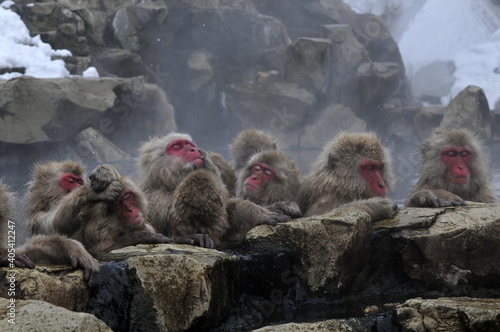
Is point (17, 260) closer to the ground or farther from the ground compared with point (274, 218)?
closer to the ground

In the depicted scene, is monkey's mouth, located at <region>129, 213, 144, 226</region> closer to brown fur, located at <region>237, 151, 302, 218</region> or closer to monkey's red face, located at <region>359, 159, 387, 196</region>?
brown fur, located at <region>237, 151, 302, 218</region>

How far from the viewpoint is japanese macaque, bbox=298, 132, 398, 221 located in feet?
13.5

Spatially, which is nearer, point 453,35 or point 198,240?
point 198,240

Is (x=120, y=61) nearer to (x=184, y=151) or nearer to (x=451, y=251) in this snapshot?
(x=184, y=151)

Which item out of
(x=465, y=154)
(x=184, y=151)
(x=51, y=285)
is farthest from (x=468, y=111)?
(x=51, y=285)

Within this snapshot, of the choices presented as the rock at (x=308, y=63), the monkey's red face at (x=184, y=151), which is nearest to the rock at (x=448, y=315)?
the monkey's red face at (x=184, y=151)

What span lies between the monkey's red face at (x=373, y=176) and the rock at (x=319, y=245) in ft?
2.52

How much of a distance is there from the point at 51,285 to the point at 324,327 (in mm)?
1175

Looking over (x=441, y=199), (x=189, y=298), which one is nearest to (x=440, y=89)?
(x=441, y=199)

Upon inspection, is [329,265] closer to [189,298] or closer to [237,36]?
[189,298]

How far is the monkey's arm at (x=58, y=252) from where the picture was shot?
2752 mm

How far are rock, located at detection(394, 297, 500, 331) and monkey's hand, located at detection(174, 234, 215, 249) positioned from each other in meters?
1.02

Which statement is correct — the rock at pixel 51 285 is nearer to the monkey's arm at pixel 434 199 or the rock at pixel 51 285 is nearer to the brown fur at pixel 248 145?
the monkey's arm at pixel 434 199

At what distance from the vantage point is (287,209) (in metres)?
3.88
